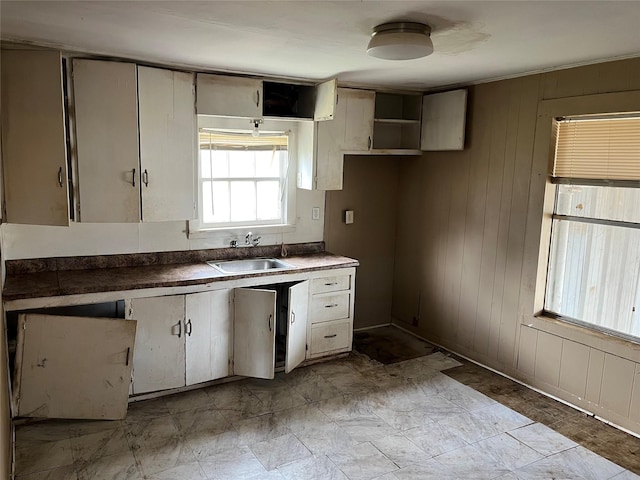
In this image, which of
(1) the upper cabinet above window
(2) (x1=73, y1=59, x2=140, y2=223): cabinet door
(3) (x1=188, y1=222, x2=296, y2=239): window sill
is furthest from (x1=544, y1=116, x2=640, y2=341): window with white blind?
(2) (x1=73, y1=59, x2=140, y2=223): cabinet door

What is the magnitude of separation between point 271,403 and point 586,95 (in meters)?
2.82

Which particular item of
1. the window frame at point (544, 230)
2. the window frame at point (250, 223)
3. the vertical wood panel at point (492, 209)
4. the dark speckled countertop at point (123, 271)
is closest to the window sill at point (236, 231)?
the window frame at point (250, 223)

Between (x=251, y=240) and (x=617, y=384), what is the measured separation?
2708mm

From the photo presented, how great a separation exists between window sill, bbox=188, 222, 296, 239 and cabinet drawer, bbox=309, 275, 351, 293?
0.61 m

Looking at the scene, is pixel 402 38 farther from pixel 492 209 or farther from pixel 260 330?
pixel 260 330

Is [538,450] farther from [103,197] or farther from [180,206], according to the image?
[103,197]

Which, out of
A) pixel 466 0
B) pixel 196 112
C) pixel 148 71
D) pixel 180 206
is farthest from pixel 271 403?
pixel 466 0

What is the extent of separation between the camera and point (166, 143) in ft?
10.8

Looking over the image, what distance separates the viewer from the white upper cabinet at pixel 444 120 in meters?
3.86

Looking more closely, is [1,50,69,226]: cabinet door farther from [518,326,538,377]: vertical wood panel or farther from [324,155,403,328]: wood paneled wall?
[518,326,538,377]: vertical wood panel

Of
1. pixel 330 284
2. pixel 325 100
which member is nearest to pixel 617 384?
pixel 330 284

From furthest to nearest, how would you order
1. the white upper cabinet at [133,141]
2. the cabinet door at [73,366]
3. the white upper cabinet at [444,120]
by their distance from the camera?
the white upper cabinet at [444,120]
the white upper cabinet at [133,141]
the cabinet door at [73,366]

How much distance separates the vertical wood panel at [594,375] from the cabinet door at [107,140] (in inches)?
121

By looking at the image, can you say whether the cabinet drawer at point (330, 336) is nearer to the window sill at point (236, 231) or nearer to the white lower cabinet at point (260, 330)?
the white lower cabinet at point (260, 330)
